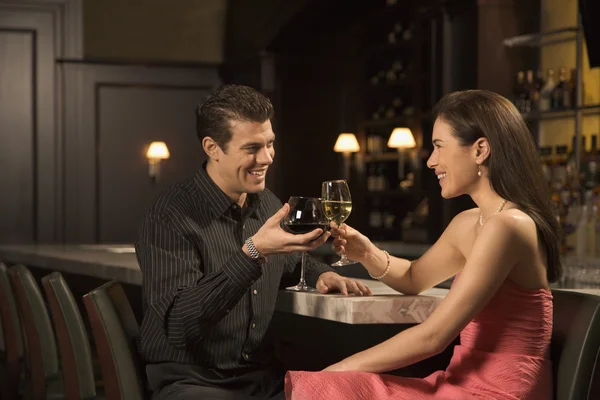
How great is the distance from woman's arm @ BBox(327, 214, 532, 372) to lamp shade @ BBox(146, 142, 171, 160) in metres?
7.80

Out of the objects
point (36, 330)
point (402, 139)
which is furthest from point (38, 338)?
point (402, 139)

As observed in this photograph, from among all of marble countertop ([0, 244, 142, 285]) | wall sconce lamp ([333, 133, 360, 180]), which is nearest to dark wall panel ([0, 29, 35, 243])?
wall sconce lamp ([333, 133, 360, 180])

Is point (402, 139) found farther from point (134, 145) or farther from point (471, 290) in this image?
point (471, 290)

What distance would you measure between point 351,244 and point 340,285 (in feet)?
0.35

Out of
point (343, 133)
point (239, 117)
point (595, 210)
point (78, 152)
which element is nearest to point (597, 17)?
point (595, 210)

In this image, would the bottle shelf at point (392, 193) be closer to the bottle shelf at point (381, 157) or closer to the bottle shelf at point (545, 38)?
the bottle shelf at point (381, 157)

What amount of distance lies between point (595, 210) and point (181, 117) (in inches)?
215

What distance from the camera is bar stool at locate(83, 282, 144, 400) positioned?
2.36m

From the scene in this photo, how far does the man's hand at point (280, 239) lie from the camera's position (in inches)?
83.6

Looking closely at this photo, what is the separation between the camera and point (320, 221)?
7.51 ft

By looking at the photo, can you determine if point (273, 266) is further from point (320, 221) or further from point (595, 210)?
point (595, 210)

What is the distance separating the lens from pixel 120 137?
32.2ft

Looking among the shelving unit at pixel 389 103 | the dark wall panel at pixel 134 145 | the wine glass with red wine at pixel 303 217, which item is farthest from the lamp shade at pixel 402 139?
the wine glass with red wine at pixel 303 217

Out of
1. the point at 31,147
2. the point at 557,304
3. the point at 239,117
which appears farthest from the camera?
the point at 31,147
